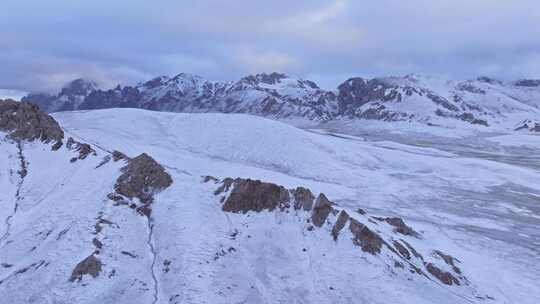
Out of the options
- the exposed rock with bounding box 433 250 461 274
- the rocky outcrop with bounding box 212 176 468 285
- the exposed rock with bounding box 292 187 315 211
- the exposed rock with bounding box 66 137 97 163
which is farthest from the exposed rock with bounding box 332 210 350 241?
the exposed rock with bounding box 66 137 97 163

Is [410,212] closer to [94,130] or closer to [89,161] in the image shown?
[89,161]

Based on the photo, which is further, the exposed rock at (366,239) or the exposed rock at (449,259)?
the exposed rock at (449,259)

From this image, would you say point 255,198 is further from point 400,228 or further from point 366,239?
point 400,228

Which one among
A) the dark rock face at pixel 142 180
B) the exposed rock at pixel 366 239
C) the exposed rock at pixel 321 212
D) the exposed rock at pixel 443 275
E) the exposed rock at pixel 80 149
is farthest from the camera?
the exposed rock at pixel 80 149

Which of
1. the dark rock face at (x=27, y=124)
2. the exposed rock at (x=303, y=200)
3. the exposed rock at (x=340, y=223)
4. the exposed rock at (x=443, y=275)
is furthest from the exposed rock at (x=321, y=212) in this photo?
the dark rock face at (x=27, y=124)

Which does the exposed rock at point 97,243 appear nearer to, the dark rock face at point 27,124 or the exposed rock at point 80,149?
the exposed rock at point 80,149

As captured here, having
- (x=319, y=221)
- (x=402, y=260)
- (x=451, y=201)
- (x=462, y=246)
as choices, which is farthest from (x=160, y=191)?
(x=451, y=201)

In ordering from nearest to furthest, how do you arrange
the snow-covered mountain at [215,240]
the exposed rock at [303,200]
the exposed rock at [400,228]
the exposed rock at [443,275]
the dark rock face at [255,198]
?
1. the snow-covered mountain at [215,240]
2. the exposed rock at [443,275]
3. the exposed rock at [303,200]
4. the dark rock face at [255,198]
5. the exposed rock at [400,228]
